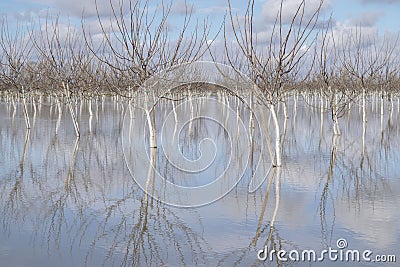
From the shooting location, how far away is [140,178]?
30.6 feet

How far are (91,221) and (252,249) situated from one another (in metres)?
2.29

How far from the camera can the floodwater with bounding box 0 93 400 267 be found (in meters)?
5.15

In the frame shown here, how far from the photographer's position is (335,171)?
1005 centimetres

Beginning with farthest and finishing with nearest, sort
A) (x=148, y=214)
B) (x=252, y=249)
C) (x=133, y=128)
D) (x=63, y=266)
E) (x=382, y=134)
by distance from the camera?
(x=133, y=128) < (x=382, y=134) < (x=148, y=214) < (x=252, y=249) < (x=63, y=266)

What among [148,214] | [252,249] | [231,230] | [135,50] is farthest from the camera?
[135,50]

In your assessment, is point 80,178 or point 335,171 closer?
point 80,178

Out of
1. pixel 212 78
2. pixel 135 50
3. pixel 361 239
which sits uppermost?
pixel 135 50

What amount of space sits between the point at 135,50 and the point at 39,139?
5242 mm

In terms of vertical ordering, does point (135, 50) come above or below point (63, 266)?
above

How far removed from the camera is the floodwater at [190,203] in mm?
5148

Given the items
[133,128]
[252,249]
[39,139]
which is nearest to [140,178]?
[252,249]

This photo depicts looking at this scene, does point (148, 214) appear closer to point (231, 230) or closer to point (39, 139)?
point (231, 230)

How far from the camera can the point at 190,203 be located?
746 centimetres

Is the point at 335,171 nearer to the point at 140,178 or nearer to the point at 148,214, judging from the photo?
the point at 140,178
